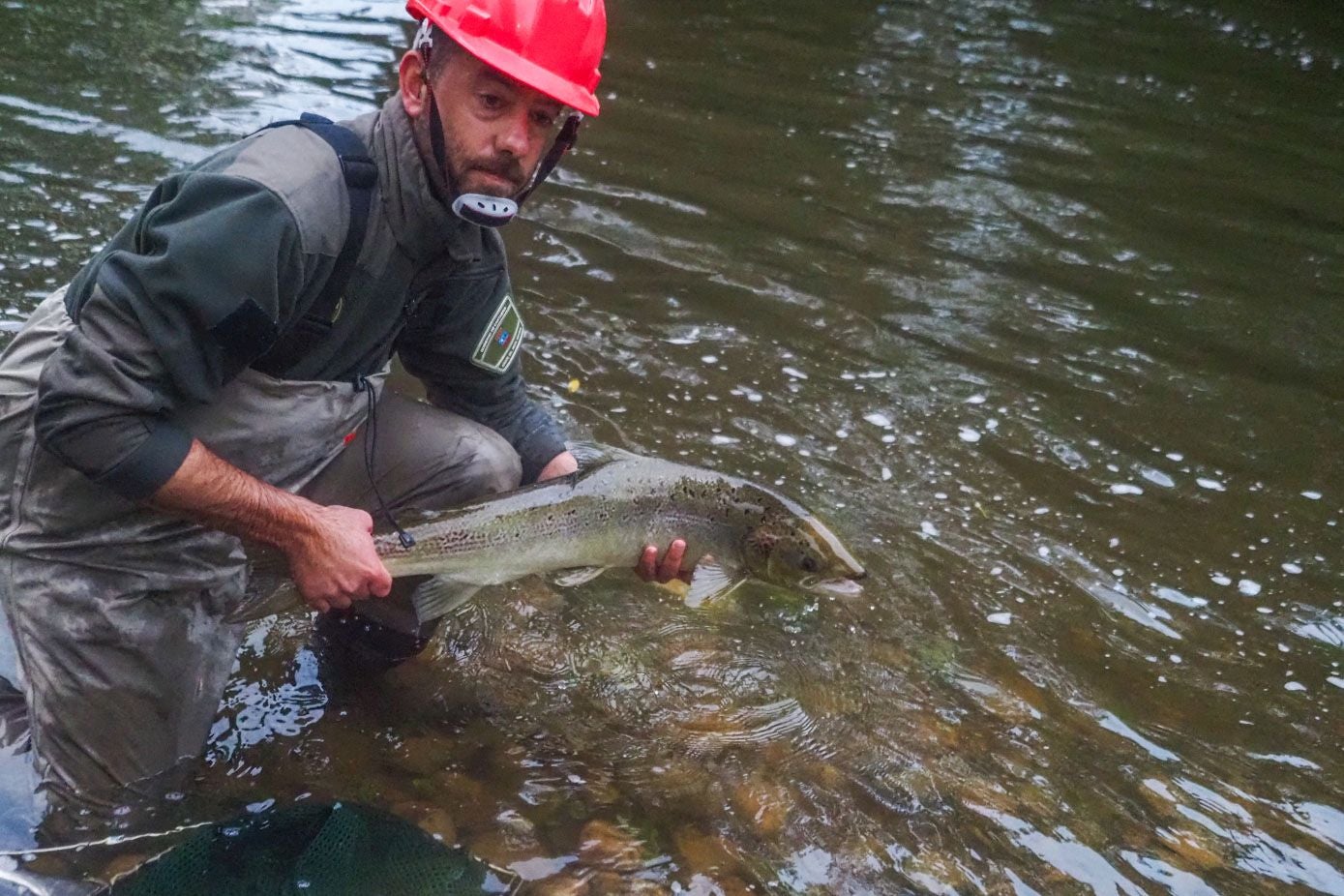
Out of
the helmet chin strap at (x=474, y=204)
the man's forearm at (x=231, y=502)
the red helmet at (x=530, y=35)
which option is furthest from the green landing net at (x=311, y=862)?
the red helmet at (x=530, y=35)

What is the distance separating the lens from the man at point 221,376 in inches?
118

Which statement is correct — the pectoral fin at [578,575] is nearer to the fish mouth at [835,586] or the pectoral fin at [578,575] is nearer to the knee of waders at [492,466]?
the knee of waders at [492,466]

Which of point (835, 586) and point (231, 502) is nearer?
point (231, 502)

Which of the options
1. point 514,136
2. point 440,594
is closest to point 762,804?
point 440,594

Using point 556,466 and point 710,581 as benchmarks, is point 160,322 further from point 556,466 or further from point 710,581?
point 710,581

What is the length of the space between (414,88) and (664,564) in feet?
5.41

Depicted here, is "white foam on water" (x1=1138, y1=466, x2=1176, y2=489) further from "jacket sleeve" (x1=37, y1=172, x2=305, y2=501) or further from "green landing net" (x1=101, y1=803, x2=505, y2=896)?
"jacket sleeve" (x1=37, y1=172, x2=305, y2=501)

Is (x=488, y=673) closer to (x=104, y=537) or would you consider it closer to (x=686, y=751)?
(x=686, y=751)

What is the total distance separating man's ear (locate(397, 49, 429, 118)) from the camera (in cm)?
350

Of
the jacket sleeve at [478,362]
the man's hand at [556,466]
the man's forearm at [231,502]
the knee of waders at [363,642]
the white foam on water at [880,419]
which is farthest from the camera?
the white foam on water at [880,419]

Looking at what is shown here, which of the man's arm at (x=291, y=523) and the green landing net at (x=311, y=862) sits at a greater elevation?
the man's arm at (x=291, y=523)

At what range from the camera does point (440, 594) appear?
3.85 meters

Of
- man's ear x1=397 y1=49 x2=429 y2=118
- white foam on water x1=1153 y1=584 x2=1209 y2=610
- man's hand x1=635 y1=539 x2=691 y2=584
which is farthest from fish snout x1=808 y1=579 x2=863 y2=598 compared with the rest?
Result: white foam on water x1=1153 y1=584 x2=1209 y2=610

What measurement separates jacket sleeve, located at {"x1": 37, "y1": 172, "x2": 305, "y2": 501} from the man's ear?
0.62 metres
